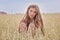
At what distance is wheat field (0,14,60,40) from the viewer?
58.2 inches

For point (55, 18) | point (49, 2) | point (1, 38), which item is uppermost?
point (49, 2)

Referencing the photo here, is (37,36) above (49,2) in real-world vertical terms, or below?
below

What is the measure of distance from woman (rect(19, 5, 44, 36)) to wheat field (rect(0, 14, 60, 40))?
0.04 m

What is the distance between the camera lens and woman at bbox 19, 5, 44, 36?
151 centimetres

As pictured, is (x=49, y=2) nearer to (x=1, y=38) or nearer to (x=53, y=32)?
(x=53, y=32)

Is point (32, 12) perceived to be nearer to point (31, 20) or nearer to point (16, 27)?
point (31, 20)

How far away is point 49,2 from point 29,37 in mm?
295

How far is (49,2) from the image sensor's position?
156cm

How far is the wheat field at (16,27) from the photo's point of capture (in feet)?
4.85

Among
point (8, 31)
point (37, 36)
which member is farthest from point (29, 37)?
point (8, 31)

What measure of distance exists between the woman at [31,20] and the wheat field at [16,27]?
0.04m

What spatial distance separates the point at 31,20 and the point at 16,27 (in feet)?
0.41

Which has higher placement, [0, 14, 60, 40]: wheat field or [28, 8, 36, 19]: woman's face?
[28, 8, 36, 19]: woman's face

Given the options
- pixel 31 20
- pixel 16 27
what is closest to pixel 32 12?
pixel 31 20
